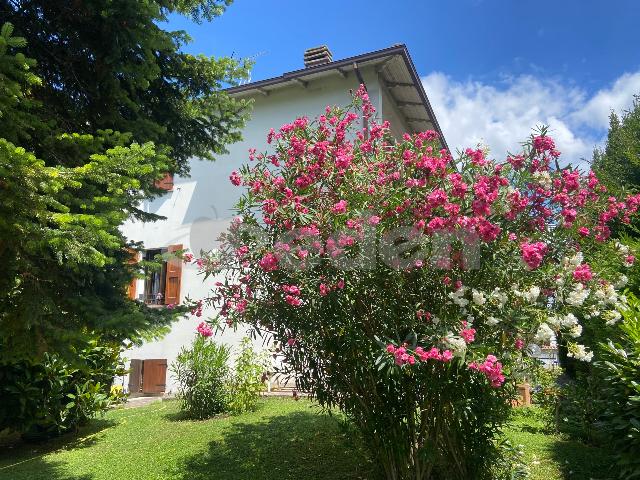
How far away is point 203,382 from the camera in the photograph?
7922 millimetres

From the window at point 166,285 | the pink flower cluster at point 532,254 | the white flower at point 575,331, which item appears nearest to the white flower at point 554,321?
the white flower at point 575,331

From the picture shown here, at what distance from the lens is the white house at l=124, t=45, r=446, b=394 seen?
1174 centimetres

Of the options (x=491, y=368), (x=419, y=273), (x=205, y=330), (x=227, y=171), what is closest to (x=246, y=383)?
(x=205, y=330)

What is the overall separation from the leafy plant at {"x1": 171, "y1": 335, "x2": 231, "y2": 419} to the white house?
3120mm

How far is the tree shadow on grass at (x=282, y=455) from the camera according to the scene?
16.4ft

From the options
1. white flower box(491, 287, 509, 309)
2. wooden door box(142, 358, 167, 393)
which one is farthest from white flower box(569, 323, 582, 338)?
wooden door box(142, 358, 167, 393)

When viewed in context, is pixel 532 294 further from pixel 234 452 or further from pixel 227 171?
pixel 227 171

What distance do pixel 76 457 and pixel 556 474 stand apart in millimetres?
5912

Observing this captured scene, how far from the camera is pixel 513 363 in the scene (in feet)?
11.9

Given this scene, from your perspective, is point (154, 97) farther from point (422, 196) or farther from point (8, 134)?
point (422, 196)

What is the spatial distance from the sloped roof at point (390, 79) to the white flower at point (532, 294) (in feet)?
27.5

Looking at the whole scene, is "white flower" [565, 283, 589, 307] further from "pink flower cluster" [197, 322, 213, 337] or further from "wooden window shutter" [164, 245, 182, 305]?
"wooden window shutter" [164, 245, 182, 305]

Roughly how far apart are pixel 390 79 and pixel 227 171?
4.81 m

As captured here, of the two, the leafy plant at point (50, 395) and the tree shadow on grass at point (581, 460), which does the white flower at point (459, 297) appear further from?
the leafy plant at point (50, 395)
